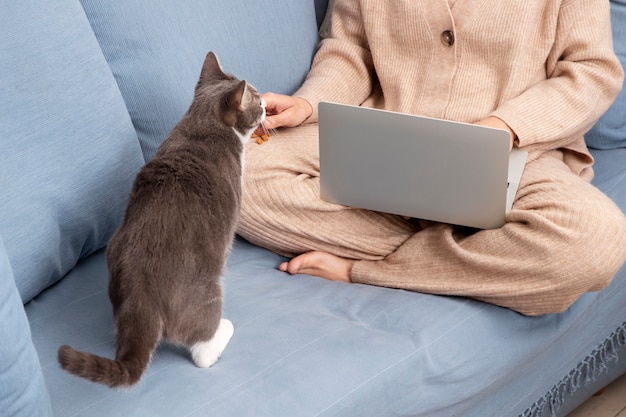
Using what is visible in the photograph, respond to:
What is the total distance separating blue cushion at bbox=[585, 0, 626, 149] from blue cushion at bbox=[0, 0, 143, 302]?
109 centimetres

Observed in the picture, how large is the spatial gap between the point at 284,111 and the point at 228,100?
41cm

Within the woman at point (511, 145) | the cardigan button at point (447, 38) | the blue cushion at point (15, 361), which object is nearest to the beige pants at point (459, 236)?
the woman at point (511, 145)

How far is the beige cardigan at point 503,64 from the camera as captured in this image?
1.64 metres

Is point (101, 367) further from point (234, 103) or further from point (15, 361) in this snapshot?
point (234, 103)

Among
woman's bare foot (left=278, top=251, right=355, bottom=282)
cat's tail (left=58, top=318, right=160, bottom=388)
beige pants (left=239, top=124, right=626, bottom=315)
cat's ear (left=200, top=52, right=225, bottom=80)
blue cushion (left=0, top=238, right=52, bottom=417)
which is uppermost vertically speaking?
cat's ear (left=200, top=52, right=225, bottom=80)

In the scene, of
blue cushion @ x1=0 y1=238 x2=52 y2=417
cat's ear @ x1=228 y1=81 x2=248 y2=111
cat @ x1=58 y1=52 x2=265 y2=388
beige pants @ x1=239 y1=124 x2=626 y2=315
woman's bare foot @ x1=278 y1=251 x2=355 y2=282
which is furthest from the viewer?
woman's bare foot @ x1=278 y1=251 x2=355 y2=282

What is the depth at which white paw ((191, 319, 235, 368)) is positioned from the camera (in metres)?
1.21

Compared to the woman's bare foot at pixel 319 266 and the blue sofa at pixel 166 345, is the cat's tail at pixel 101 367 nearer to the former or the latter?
the blue sofa at pixel 166 345

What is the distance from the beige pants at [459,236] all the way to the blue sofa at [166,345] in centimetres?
5

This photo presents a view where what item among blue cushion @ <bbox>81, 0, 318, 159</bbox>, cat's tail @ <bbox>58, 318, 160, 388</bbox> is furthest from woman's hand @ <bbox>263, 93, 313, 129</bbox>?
cat's tail @ <bbox>58, 318, 160, 388</bbox>

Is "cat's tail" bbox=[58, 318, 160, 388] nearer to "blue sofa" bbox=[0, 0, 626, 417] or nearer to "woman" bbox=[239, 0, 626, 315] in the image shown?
"blue sofa" bbox=[0, 0, 626, 417]

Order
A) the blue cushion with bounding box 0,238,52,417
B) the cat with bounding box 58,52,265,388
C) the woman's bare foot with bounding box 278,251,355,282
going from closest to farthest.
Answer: the blue cushion with bounding box 0,238,52,417 → the cat with bounding box 58,52,265,388 → the woman's bare foot with bounding box 278,251,355,282

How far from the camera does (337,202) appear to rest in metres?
1.57

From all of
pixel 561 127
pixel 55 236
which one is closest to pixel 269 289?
pixel 55 236
